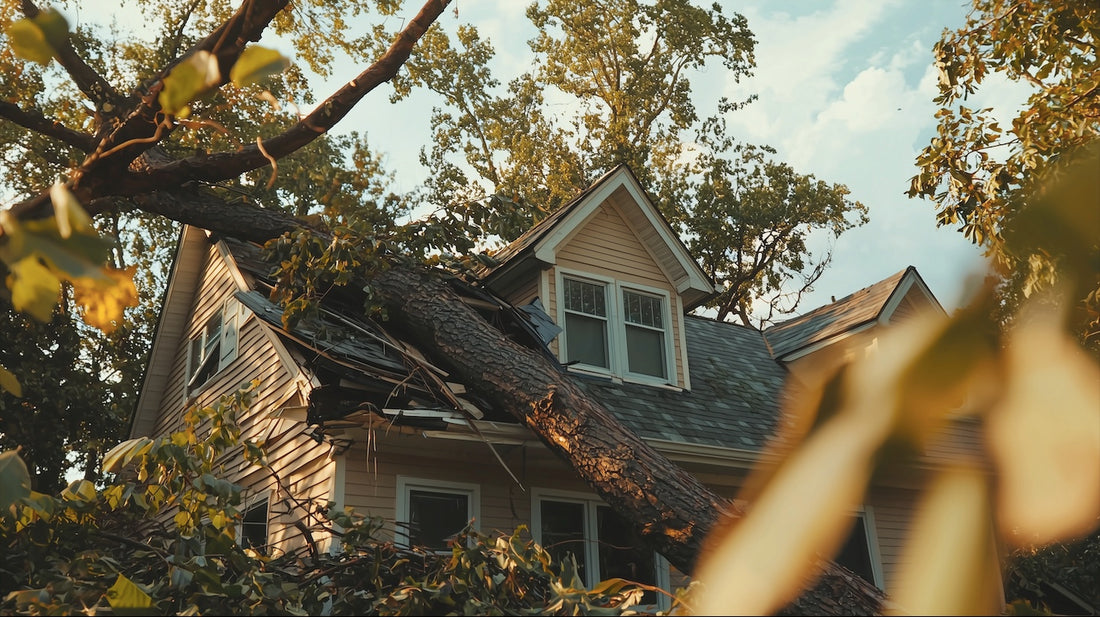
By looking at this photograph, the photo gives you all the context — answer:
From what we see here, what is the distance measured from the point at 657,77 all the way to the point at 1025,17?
64.3 ft

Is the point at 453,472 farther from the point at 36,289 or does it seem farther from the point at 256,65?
the point at 256,65

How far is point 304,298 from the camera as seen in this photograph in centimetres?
789

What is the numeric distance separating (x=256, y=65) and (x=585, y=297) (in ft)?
34.6

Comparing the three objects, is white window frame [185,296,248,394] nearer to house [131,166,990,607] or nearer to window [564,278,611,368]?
house [131,166,990,607]

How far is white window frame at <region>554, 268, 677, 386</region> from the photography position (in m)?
11.0

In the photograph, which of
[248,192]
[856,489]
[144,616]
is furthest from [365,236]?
[856,489]

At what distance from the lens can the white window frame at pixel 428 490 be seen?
8.64 meters

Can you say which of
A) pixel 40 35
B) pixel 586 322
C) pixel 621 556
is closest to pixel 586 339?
pixel 586 322

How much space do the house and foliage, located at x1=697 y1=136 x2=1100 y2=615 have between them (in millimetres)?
6613

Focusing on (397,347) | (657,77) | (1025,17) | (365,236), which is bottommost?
(397,347)

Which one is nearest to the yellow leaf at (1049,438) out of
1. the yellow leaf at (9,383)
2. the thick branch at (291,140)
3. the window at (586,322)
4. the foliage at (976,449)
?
the foliage at (976,449)

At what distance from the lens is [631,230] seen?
12250 millimetres

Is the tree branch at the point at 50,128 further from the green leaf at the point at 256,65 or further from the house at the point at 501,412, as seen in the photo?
the green leaf at the point at 256,65

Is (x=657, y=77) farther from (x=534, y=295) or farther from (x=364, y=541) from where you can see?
(x=364, y=541)
